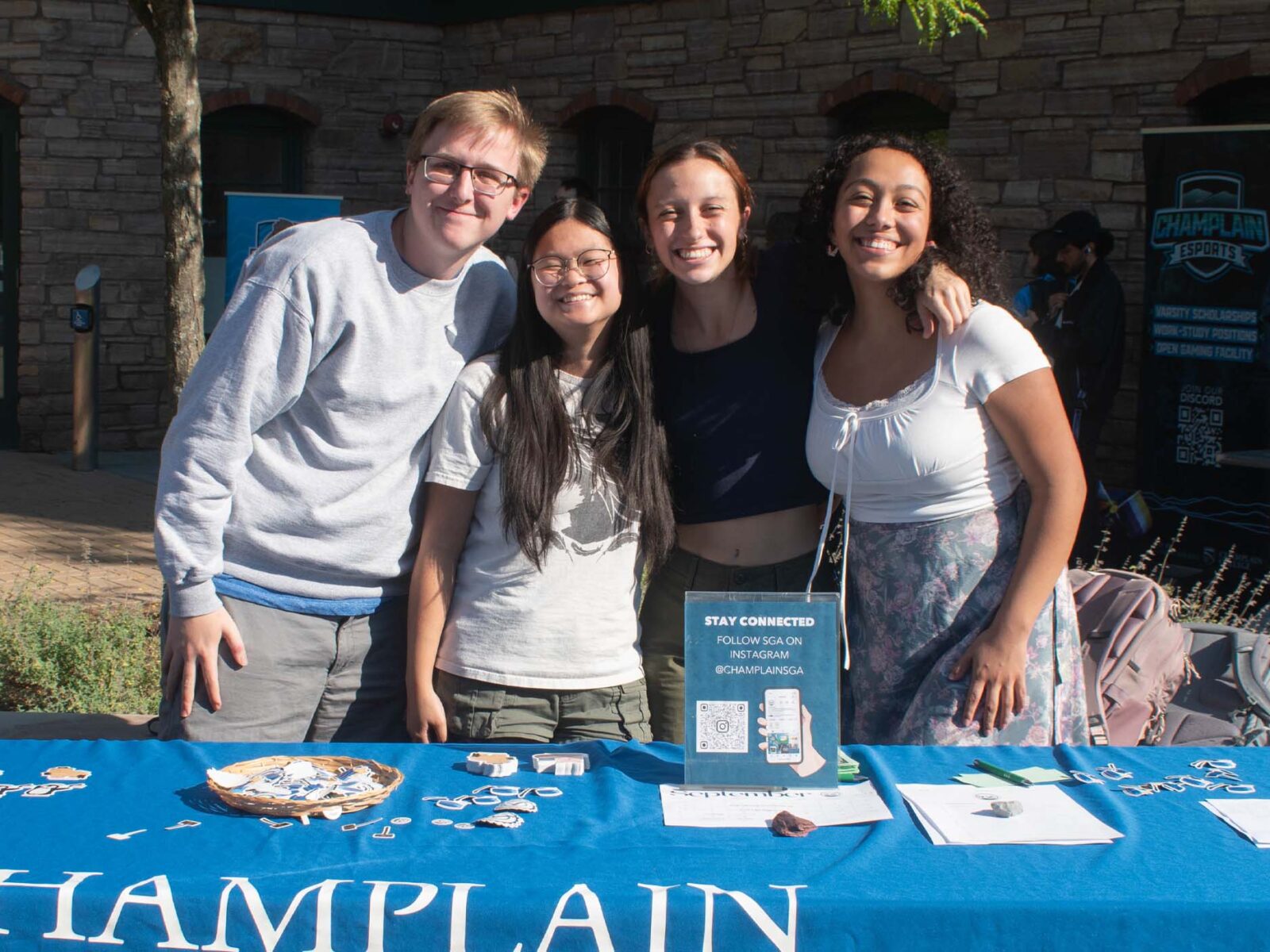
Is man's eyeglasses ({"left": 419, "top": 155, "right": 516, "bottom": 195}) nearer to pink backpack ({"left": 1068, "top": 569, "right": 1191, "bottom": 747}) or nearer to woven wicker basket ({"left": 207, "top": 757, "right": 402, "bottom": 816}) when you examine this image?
woven wicker basket ({"left": 207, "top": 757, "right": 402, "bottom": 816})

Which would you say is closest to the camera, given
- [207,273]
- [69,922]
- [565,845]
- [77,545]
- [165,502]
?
[69,922]

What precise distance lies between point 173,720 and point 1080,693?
1710 mm

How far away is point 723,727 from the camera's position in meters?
2.05

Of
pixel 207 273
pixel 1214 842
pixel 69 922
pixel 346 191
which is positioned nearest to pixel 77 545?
pixel 207 273

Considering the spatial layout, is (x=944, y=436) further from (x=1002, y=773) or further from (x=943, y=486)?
(x=1002, y=773)

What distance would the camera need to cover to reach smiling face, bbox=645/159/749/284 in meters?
2.58

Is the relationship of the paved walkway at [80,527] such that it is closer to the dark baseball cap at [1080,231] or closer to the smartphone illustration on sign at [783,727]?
the smartphone illustration on sign at [783,727]

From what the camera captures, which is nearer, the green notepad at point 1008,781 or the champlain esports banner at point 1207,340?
the green notepad at point 1008,781

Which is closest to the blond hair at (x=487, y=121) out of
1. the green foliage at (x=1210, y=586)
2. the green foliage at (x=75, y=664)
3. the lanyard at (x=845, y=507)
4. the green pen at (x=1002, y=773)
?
the lanyard at (x=845, y=507)

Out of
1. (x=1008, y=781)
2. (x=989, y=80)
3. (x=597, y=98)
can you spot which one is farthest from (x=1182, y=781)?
(x=597, y=98)

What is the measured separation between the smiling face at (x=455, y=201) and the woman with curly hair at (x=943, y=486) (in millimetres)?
661

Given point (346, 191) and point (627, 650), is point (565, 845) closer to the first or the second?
point (627, 650)

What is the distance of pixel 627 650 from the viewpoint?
8.47 ft

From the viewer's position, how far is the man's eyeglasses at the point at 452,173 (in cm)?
249
